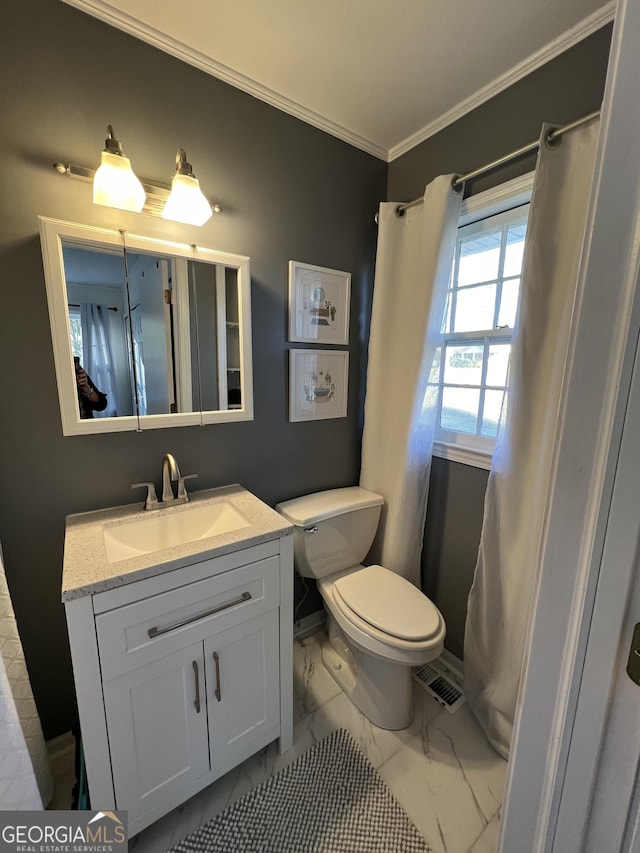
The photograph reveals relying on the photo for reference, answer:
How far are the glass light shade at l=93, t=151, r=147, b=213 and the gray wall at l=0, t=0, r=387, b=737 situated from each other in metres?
0.13

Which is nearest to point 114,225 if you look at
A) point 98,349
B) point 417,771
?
point 98,349

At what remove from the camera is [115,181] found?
105 centimetres

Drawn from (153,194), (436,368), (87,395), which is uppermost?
(153,194)

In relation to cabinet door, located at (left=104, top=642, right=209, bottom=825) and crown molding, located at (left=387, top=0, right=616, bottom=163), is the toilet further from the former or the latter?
crown molding, located at (left=387, top=0, right=616, bottom=163)

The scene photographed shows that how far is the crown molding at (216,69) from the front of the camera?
108 centimetres

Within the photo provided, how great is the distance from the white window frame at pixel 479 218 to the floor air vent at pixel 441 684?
3.09 ft

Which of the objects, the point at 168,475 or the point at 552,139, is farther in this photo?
the point at 168,475

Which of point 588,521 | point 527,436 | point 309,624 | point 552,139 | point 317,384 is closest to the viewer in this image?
point 588,521

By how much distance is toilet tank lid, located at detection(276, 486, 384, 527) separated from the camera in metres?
1.56

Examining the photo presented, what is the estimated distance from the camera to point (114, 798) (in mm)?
991

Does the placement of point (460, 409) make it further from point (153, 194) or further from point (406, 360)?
point (153, 194)

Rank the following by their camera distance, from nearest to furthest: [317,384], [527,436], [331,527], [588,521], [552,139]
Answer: [588,521]
[552,139]
[527,436]
[331,527]
[317,384]

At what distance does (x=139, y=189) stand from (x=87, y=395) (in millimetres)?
678

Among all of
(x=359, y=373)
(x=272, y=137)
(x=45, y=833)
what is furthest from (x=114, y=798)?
(x=272, y=137)
